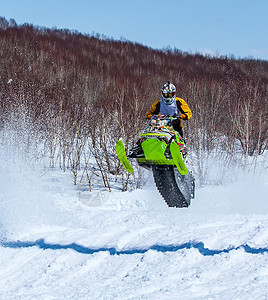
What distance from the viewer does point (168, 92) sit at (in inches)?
223

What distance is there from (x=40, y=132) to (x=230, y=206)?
6.81 metres

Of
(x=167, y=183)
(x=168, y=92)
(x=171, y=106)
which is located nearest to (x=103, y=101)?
(x=171, y=106)

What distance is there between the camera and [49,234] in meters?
6.70

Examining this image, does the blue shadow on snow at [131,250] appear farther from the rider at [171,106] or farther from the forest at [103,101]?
the forest at [103,101]

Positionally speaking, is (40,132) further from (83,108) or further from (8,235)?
(8,235)

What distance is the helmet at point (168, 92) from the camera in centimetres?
564

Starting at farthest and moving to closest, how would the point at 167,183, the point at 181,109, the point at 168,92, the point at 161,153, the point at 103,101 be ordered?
the point at 103,101 < the point at 181,109 < the point at 168,92 < the point at 167,183 < the point at 161,153

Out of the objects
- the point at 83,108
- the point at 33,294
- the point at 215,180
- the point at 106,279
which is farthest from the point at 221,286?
the point at 83,108

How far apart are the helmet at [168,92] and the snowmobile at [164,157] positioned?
0.28 metres

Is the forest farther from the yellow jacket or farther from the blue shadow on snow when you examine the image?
the yellow jacket

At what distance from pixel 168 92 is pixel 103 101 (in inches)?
294

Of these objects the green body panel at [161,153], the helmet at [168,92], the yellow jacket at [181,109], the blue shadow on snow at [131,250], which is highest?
the helmet at [168,92]

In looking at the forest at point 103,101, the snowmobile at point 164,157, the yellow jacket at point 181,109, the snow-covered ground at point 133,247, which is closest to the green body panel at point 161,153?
the snowmobile at point 164,157

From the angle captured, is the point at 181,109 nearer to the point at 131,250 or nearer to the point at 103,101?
the point at 131,250
